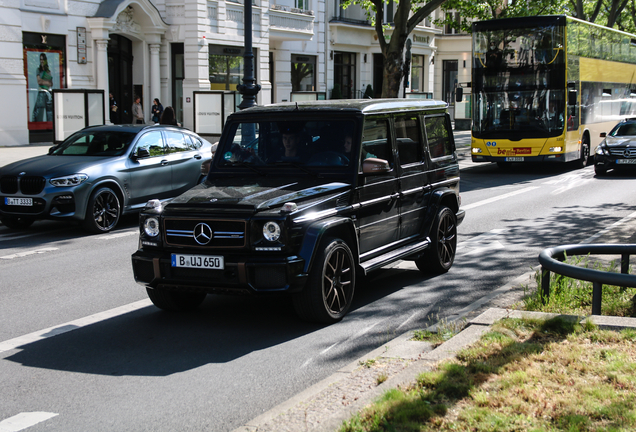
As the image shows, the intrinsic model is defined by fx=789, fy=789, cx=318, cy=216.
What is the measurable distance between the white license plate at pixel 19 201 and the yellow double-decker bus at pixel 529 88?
1423 centimetres

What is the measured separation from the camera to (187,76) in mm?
33906

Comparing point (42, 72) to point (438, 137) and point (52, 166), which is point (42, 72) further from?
point (438, 137)

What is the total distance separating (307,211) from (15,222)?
24.8ft

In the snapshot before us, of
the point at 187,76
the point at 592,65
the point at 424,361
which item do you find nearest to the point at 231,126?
the point at 424,361

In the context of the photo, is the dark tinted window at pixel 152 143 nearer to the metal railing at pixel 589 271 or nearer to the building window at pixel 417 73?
the metal railing at pixel 589 271

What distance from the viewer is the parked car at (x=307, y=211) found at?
6074 mm

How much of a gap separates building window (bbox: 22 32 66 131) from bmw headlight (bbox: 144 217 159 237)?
2170cm

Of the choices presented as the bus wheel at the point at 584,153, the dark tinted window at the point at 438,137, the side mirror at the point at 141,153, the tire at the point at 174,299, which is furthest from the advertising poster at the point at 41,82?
the tire at the point at 174,299

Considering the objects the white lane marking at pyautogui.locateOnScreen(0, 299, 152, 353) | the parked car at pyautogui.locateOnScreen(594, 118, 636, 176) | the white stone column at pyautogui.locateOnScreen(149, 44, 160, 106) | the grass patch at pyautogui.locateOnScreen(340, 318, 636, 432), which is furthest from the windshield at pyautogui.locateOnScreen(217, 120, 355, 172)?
the white stone column at pyautogui.locateOnScreen(149, 44, 160, 106)

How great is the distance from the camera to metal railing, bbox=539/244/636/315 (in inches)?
221

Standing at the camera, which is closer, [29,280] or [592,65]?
[29,280]

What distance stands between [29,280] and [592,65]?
20.3 m

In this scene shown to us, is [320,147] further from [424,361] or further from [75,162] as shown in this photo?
[75,162]

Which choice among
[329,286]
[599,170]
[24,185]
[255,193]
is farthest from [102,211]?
[599,170]
